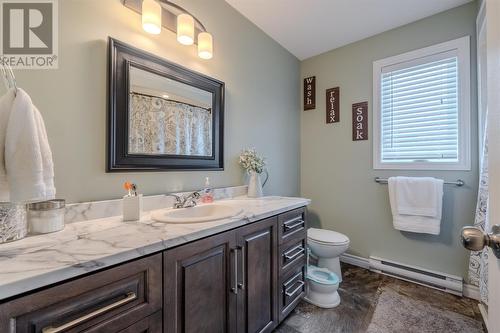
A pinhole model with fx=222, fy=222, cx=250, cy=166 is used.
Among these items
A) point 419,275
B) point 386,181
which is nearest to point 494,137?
point 386,181

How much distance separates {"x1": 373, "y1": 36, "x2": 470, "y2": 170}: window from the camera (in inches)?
72.0

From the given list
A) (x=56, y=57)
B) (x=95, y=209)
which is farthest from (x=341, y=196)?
(x=56, y=57)

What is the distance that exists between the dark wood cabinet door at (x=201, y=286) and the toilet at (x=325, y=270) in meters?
0.90

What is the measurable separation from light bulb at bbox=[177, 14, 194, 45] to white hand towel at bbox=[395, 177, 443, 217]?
2072 mm

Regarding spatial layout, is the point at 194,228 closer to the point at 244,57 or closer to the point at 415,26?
the point at 244,57

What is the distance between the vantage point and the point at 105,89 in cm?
115

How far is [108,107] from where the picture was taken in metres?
1.15

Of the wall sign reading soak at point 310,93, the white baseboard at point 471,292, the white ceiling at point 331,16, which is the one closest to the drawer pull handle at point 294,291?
the white baseboard at point 471,292

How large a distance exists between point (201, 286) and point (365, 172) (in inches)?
79.4

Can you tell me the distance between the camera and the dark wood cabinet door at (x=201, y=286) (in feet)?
2.72

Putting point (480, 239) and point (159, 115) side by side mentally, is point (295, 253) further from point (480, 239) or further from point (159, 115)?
point (159, 115)

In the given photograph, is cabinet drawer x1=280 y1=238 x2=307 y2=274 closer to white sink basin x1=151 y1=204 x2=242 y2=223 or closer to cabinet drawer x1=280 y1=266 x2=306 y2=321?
cabinet drawer x1=280 y1=266 x2=306 y2=321

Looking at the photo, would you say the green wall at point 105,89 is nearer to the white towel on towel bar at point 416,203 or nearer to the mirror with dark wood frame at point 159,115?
the mirror with dark wood frame at point 159,115

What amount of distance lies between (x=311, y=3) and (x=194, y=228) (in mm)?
1971
